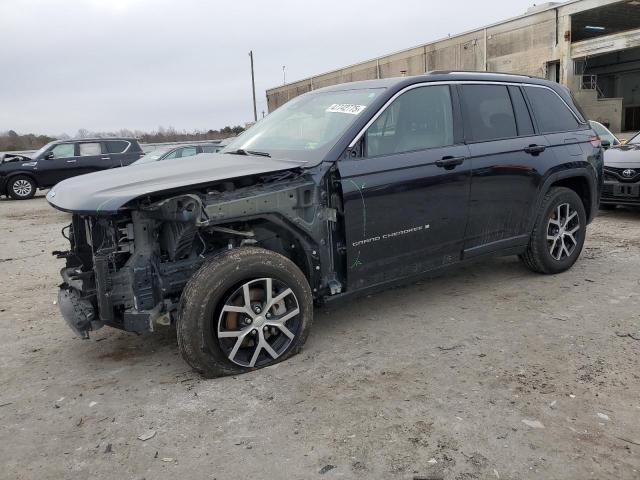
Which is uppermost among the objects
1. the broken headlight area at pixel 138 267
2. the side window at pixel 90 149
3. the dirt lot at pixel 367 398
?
the side window at pixel 90 149

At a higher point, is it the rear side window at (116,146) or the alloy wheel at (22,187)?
the rear side window at (116,146)

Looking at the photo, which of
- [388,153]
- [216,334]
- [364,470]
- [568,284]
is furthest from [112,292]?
[568,284]

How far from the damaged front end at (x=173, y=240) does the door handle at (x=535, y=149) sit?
7.12 feet

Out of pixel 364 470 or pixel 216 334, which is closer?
pixel 364 470

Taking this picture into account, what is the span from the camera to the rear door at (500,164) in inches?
175

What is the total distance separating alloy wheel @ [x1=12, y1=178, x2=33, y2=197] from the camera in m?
16.1

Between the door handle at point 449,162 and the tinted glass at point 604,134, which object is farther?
the tinted glass at point 604,134

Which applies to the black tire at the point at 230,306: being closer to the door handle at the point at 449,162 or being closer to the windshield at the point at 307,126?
the windshield at the point at 307,126

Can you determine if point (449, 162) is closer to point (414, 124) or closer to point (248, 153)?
point (414, 124)

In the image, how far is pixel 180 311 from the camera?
3.21 meters

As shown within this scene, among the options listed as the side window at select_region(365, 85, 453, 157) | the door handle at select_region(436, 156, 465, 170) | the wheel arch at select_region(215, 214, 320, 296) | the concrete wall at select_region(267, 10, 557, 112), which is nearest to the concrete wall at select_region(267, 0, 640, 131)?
the concrete wall at select_region(267, 10, 557, 112)

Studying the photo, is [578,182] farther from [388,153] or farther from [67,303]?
[67,303]

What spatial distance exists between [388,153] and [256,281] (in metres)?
1.39

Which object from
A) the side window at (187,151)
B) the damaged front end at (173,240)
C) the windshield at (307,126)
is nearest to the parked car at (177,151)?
the side window at (187,151)
